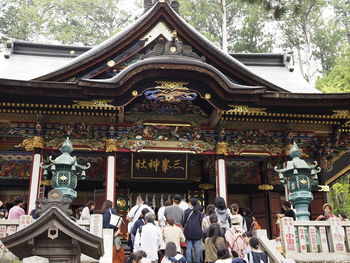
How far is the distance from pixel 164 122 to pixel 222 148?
1.78m

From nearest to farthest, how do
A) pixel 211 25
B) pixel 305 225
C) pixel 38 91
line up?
pixel 305 225 → pixel 38 91 → pixel 211 25

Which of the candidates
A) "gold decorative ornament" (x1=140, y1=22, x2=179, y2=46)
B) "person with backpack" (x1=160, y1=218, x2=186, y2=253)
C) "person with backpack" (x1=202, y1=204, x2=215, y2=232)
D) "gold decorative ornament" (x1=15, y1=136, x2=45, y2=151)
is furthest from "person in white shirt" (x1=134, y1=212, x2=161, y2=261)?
"gold decorative ornament" (x1=140, y1=22, x2=179, y2=46)

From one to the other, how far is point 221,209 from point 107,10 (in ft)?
87.9

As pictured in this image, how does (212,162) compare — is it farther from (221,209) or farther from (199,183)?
(221,209)

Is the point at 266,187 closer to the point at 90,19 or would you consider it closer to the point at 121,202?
the point at 121,202

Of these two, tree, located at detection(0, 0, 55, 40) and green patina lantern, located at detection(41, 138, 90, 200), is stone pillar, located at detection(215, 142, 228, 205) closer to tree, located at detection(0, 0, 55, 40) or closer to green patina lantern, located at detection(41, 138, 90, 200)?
green patina lantern, located at detection(41, 138, 90, 200)

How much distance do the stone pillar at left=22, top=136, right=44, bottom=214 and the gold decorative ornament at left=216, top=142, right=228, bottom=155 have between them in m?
4.79

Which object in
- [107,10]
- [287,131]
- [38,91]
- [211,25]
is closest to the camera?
[38,91]

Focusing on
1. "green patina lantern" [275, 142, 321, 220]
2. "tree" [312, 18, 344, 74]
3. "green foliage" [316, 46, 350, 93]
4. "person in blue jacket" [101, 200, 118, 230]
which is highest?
"tree" [312, 18, 344, 74]

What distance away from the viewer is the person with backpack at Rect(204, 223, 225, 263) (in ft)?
22.4

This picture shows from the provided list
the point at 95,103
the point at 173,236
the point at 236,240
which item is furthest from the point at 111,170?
the point at 236,240

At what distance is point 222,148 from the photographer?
39.7 feet

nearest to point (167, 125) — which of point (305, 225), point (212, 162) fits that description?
point (212, 162)

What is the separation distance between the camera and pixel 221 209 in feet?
25.9
